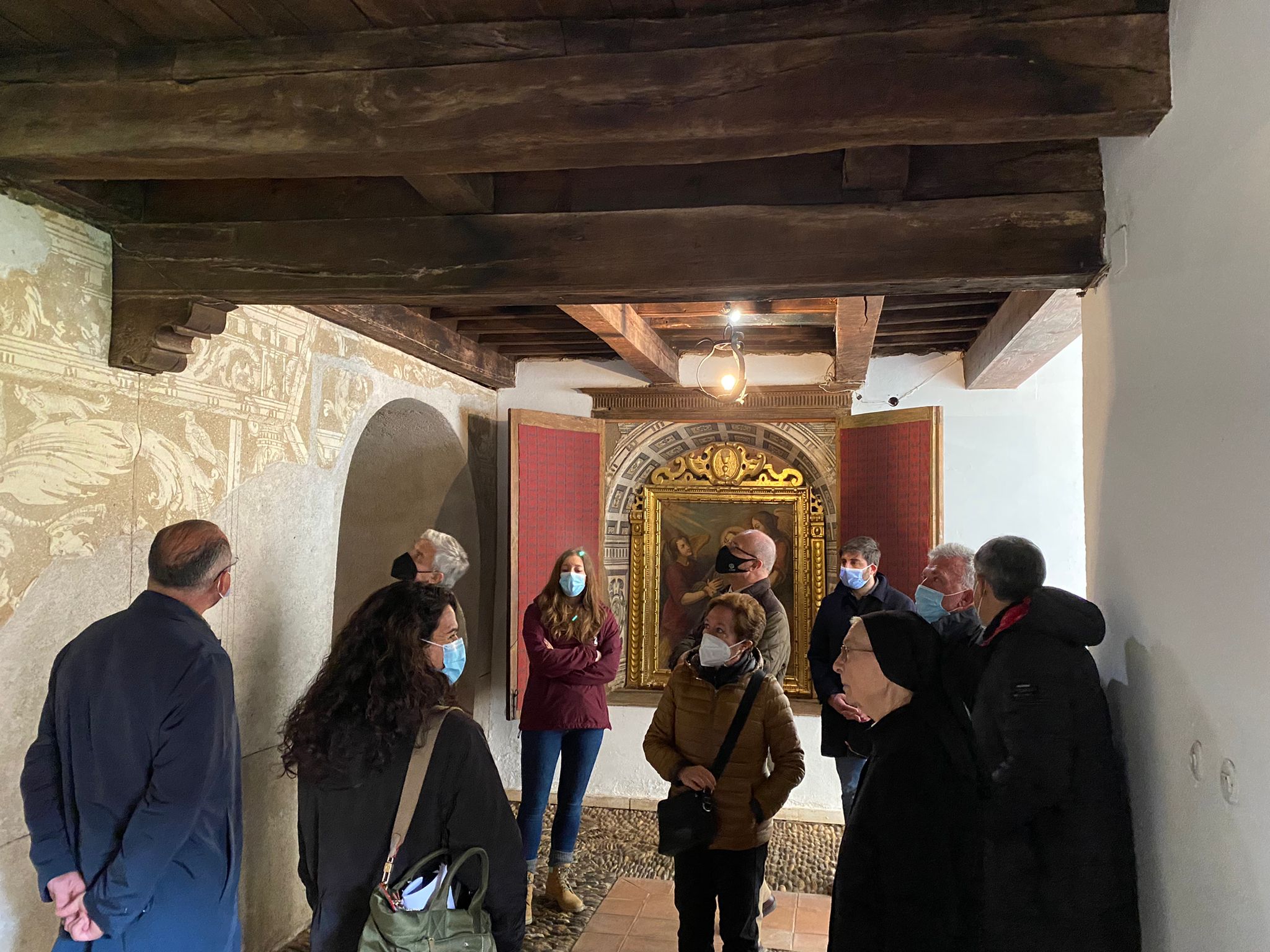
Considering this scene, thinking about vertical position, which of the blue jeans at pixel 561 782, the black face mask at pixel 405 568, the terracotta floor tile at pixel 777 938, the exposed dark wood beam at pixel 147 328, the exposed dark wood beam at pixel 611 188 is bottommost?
the terracotta floor tile at pixel 777 938

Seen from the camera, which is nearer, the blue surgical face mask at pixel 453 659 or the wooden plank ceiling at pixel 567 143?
the wooden plank ceiling at pixel 567 143

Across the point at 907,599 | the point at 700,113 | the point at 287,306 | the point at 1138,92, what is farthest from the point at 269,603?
the point at 1138,92

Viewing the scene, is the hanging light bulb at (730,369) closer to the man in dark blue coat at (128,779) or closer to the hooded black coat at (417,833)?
the hooded black coat at (417,833)

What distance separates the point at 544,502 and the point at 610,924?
103 inches

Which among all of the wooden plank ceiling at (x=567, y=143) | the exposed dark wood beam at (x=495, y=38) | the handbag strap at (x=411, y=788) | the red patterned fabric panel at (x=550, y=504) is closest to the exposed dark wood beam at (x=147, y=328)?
the wooden plank ceiling at (x=567, y=143)

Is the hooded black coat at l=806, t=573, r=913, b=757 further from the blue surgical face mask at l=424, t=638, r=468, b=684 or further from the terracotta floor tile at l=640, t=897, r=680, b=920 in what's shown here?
the blue surgical face mask at l=424, t=638, r=468, b=684

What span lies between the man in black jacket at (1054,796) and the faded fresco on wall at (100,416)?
99.4 inches

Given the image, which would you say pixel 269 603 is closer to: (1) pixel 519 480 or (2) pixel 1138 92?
(1) pixel 519 480

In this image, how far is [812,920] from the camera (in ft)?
12.7

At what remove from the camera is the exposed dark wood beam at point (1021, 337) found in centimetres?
354

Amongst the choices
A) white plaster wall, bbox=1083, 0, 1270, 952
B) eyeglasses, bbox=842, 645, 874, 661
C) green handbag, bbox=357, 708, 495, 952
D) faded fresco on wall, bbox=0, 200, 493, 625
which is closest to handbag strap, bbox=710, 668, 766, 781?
eyeglasses, bbox=842, 645, 874, 661

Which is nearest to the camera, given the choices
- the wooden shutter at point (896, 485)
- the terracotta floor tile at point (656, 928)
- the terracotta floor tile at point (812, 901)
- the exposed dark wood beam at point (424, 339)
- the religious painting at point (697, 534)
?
the terracotta floor tile at point (656, 928)

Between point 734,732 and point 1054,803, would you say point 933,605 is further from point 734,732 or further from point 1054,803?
point 1054,803

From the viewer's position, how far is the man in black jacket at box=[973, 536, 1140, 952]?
6.06ft
